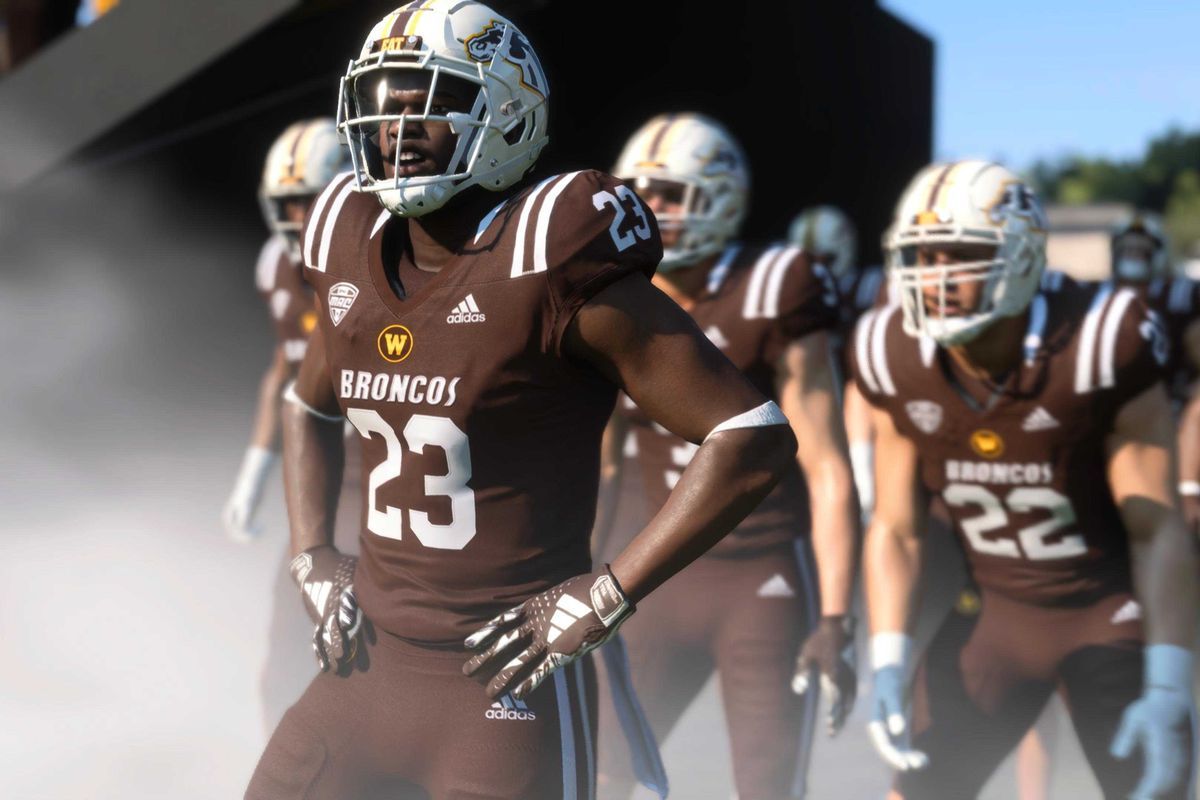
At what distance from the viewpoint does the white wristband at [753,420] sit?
7.06 ft

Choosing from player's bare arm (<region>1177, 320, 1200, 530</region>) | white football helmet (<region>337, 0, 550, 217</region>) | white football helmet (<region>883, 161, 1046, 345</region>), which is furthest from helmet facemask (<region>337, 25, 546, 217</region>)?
player's bare arm (<region>1177, 320, 1200, 530</region>)

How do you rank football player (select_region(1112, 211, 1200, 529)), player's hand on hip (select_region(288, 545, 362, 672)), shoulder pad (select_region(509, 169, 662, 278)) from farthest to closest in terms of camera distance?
1. football player (select_region(1112, 211, 1200, 529))
2. player's hand on hip (select_region(288, 545, 362, 672))
3. shoulder pad (select_region(509, 169, 662, 278))

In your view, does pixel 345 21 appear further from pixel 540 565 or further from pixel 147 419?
pixel 540 565

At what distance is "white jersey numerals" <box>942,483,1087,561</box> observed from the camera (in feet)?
11.1

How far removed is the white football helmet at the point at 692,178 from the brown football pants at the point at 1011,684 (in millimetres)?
1354

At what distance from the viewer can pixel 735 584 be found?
3.92 m

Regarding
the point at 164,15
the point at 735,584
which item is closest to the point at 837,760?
the point at 735,584

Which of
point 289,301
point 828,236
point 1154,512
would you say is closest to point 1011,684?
point 1154,512

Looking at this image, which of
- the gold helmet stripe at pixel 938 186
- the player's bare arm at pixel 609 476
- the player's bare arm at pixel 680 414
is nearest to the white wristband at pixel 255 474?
the player's bare arm at pixel 609 476

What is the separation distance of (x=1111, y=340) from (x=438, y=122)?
172 cm

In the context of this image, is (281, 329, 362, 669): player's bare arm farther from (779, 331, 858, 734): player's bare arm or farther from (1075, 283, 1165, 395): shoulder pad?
(1075, 283, 1165, 395): shoulder pad

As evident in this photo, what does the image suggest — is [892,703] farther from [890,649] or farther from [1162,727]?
[1162,727]

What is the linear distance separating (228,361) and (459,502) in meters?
6.69

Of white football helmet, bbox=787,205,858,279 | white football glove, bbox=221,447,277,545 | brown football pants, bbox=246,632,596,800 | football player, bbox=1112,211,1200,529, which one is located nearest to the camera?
brown football pants, bbox=246,632,596,800
